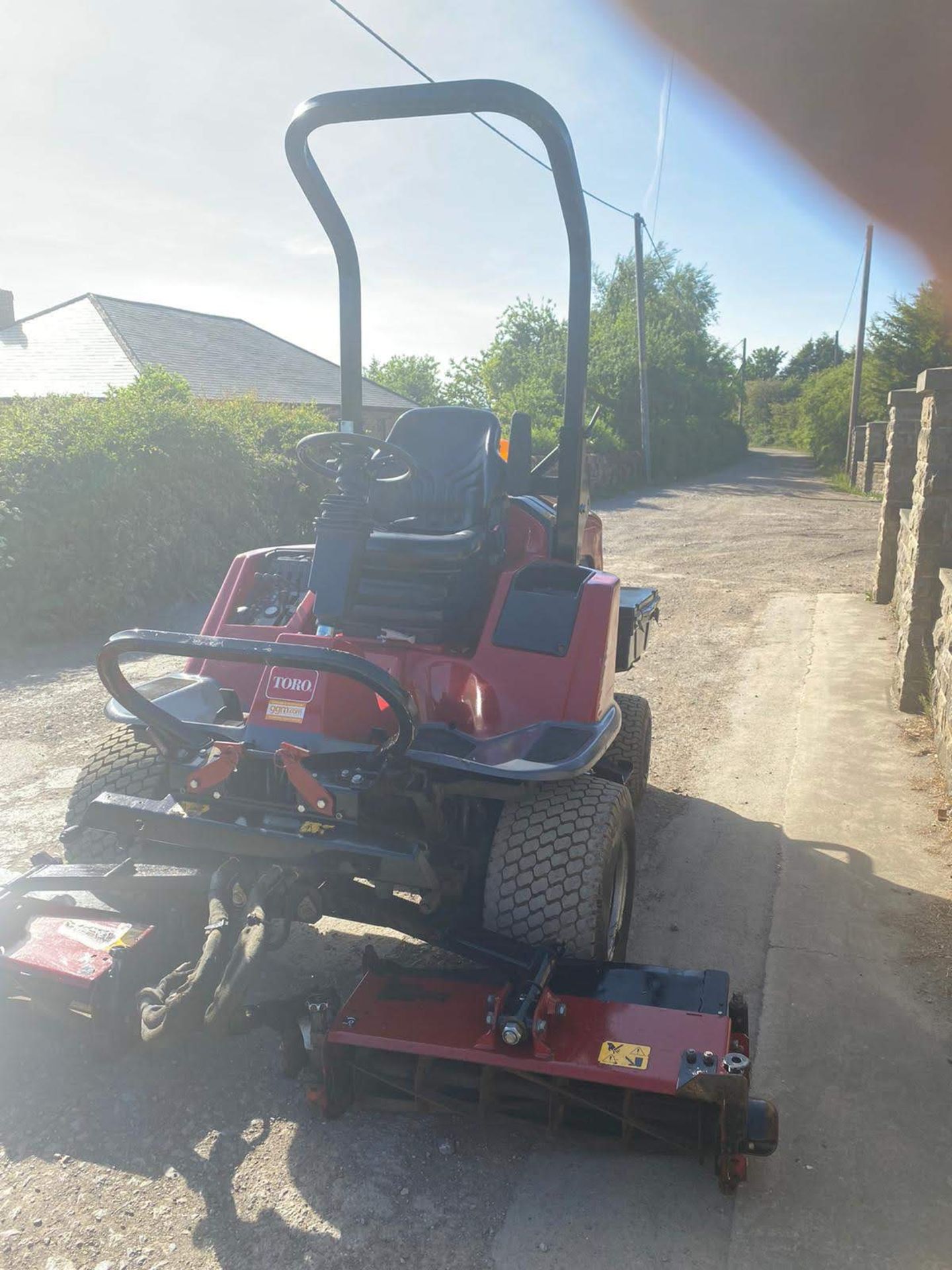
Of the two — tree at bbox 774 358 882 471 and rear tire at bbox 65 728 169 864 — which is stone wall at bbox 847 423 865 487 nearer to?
tree at bbox 774 358 882 471

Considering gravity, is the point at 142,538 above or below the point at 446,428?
below

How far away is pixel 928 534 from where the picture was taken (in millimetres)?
6312

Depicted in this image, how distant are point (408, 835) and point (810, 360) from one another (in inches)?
3171

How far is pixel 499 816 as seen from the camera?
3221 mm

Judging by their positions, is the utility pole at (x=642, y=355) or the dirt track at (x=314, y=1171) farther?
the utility pole at (x=642, y=355)

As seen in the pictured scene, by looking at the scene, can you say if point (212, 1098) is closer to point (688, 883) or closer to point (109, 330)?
point (688, 883)

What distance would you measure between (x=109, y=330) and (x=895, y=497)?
16459 millimetres

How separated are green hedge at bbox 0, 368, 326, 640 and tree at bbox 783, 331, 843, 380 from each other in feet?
213

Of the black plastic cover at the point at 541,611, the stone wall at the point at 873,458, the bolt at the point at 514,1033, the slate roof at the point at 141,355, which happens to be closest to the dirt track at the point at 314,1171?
the bolt at the point at 514,1033

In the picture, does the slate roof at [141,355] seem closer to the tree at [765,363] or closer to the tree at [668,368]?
the tree at [668,368]

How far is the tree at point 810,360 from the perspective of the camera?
71250 millimetres

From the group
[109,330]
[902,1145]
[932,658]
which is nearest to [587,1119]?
[902,1145]

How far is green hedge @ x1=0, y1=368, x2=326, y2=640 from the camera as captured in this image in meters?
8.46

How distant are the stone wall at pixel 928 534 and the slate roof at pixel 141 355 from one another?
1226 cm
